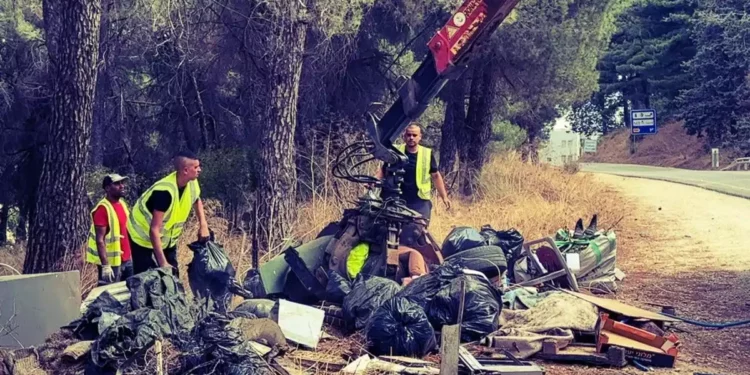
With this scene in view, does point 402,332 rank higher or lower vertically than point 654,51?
lower

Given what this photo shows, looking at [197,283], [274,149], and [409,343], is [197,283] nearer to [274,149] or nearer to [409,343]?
[409,343]

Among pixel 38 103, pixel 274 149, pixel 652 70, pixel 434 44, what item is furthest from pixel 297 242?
pixel 652 70

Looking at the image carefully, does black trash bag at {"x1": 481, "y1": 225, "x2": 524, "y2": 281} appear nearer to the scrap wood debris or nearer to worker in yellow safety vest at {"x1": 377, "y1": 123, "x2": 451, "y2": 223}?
worker in yellow safety vest at {"x1": 377, "y1": 123, "x2": 451, "y2": 223}

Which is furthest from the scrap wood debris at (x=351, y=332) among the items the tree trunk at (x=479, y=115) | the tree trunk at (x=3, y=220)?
the tree trunk at (x=3, y=220)

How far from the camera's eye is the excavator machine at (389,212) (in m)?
7.16

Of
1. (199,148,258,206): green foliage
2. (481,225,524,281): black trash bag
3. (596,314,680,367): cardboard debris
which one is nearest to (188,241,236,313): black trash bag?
(481,225,524,281): black trash bag

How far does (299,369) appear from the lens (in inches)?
211

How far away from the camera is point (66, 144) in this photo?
870 centimetres

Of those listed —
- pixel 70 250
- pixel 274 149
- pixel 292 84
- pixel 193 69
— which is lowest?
pixel 70 250

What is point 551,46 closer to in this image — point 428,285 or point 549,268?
point 549,268

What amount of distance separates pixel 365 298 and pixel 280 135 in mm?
3565

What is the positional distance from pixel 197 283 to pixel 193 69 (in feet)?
34.7

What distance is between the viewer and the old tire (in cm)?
724

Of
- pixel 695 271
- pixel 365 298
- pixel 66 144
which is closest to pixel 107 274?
pixel 66 144
